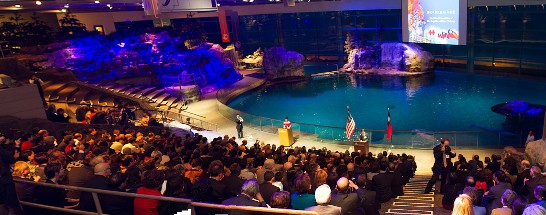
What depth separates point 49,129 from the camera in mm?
13891

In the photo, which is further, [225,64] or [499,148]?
[225,64]

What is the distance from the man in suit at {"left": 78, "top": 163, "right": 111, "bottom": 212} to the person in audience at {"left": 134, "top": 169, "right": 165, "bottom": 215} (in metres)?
0.67

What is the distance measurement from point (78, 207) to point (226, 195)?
2004mm

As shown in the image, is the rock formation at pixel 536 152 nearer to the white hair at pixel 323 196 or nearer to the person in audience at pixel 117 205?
the white hair at pixel 323 196

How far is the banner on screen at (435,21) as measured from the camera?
22.1m

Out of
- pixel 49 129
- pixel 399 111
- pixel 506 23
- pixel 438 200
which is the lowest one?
pixel 399 111

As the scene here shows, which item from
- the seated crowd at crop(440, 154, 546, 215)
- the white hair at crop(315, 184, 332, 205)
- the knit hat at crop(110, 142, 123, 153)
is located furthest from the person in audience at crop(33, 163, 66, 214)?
the seated crowd at crop(440, 154, 546, 215)

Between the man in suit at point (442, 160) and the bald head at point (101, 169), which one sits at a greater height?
the bald head at point (101, 169)

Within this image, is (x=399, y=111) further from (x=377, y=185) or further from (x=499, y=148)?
(x=377, y=185)

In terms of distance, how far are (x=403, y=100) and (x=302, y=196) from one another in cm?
2189

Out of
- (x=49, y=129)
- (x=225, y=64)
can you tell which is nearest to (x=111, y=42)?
(x=225, y=64)

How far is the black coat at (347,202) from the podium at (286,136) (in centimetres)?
1191

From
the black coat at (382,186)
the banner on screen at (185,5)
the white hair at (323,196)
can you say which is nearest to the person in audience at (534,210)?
the white hair at (323,196)

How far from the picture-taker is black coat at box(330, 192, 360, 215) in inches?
192
